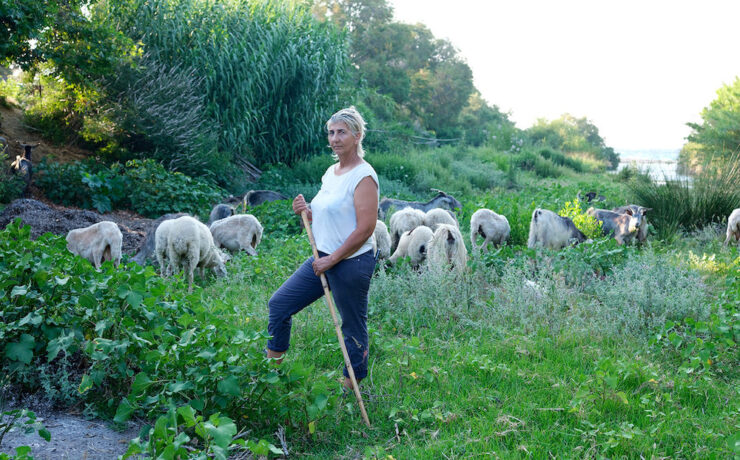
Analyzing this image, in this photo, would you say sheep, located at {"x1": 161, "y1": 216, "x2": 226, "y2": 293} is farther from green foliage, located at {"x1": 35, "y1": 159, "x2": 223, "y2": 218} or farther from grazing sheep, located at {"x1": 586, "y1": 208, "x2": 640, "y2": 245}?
grazing sheep, located at {"x1": 586, "y1": 208, "x2": 640, "y2": 245}

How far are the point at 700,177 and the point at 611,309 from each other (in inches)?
300

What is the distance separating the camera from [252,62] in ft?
52.9

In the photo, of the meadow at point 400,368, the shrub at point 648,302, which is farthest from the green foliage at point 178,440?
the shrub at point 648,302

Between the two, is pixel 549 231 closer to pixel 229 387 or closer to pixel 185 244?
pixel 185 244

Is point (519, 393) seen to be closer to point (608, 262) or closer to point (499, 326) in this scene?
point (499, 326)

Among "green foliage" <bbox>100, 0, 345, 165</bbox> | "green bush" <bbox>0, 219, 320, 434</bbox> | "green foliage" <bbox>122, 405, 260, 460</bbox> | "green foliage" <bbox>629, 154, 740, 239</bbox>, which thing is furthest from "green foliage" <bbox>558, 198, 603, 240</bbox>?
"green foliage" <bbox>100, 0, 345, 165</bbox>

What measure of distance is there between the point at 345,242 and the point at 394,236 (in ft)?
17.6

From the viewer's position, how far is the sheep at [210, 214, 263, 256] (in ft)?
28.9

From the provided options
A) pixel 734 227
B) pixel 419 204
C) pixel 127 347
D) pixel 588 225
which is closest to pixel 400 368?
pixel 127 347

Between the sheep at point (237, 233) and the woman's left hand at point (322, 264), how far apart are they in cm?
501

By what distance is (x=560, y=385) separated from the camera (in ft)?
14.0

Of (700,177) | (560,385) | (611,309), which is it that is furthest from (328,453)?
(700,177)

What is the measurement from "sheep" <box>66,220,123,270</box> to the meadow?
223 cm

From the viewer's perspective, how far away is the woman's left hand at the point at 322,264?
3.79 metres
